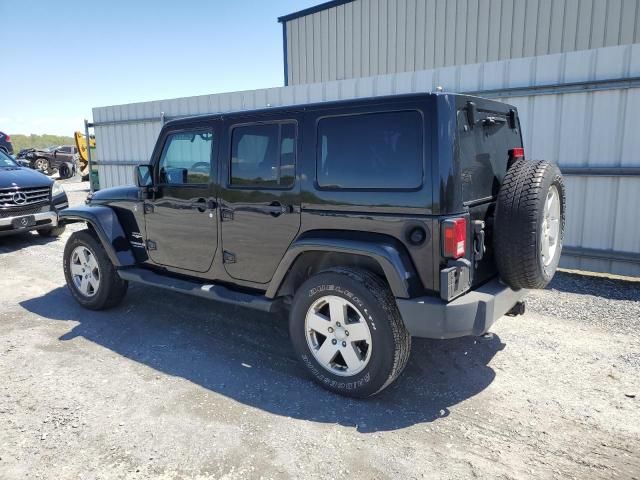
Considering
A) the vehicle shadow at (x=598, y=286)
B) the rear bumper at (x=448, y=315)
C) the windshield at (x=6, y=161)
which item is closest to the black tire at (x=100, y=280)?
the rear bumper at (x=448, y=315)

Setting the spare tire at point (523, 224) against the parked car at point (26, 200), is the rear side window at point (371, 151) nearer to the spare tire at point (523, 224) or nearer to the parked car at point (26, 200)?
the spare tire at point (523, 224)

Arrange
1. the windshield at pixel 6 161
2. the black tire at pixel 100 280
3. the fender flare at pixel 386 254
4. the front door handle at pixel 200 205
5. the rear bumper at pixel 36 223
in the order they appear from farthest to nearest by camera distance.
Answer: the windshield at pixel 6 161 < the rear bumper at pixel 36 223 < the black tire at pixel 100 280 < the front door handle at pixel 200 205 < the fender flare at pixel 386 254

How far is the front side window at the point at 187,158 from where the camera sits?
13.8 ft

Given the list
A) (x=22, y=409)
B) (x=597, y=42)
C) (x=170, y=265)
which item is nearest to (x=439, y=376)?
(x=170, y=265)

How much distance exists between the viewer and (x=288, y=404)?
3.29 m

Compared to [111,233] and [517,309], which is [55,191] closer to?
[111,233]

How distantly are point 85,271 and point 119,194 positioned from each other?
3.13 feet

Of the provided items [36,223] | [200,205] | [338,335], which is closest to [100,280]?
[200,205]

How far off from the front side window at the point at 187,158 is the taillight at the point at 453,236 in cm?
219

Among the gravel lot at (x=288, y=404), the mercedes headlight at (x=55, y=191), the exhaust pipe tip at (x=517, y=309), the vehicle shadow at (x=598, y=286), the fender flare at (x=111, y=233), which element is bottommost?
the gravel lot at (x=288, y=404)

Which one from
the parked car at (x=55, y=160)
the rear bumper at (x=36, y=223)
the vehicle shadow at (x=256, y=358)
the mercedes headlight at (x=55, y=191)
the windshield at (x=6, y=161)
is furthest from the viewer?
the parked car at (x=55, y=160)

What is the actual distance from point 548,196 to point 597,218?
343 centimetres

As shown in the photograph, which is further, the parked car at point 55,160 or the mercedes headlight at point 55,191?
the parked car at point 55,160

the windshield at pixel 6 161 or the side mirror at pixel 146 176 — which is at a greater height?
the windshield at pixel 6 161
